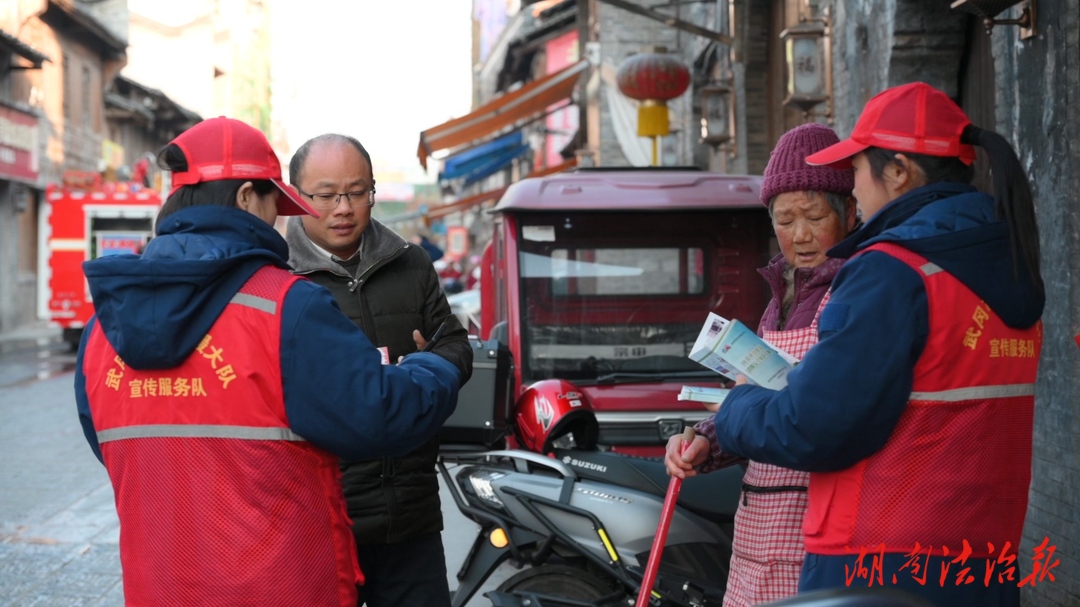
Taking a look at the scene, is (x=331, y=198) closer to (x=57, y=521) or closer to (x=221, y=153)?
(x=221, y=153)

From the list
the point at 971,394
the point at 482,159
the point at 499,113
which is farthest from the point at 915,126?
the point at 482,159

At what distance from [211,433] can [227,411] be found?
6 cm

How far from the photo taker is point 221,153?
2.71 m

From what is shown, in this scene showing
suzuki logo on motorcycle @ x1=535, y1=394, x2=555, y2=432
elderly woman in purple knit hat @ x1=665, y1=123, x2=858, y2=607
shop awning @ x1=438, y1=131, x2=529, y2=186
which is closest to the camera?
elderly woman in purple knit hat @ x1=665, y1=123, x2=858, y2=607

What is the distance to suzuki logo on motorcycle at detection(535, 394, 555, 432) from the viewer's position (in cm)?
473

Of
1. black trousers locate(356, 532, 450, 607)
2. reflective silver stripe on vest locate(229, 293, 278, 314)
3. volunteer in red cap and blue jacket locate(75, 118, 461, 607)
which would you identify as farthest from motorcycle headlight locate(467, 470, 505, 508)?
reflective silver stripe on vest locate(229, 293, 278, 314)

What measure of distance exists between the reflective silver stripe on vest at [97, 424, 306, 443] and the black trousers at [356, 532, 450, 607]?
0.95m

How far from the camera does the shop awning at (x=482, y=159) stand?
33.1 meters

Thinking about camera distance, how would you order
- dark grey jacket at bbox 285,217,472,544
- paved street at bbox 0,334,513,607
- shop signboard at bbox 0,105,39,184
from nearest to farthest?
dark grey jacket at bbox 285,217,472,544
paved street at bbox 0,334,513,607
shop signboard at bbox 0,105,39,184

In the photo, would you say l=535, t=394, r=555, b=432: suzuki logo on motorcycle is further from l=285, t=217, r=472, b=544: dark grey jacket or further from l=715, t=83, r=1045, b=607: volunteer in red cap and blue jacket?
l=715, t=83, r=1045, b=607: volunteer in red cap and blue jacket

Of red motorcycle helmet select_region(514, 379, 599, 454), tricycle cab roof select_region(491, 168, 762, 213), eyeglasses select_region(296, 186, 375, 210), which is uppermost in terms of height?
tricycle cab roof select_region(491, 168, 762, 213)

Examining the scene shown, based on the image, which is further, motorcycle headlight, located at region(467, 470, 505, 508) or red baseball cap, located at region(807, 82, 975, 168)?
motorcycle headlight, located at region(467, 470, 505, 508)

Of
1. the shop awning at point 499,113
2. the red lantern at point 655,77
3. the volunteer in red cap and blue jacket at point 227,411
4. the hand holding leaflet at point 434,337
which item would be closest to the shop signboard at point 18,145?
the shop awning at point 499,113

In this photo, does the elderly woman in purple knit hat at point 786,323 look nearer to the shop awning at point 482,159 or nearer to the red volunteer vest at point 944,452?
the red volunteer vest at point 944,452
